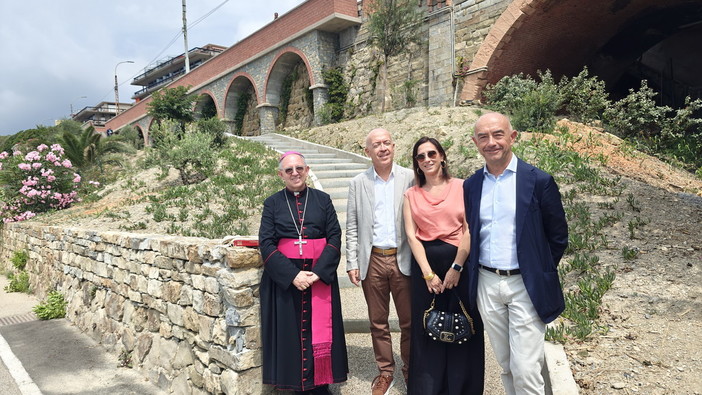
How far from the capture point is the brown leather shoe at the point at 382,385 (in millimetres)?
2846

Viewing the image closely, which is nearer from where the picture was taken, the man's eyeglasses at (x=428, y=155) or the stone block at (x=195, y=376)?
the man's eyeglasses at (x=428, y=155)

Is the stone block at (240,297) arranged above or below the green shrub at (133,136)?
below

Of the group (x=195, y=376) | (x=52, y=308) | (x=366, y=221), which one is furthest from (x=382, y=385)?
(x=52, y=308)

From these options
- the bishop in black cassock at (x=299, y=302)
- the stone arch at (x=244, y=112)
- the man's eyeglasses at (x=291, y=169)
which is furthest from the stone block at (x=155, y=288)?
the stone arch at (x=244, y=112)

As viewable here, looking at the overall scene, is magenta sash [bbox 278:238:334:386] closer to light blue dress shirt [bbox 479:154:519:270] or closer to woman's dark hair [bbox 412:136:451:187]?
woman's dark hair [bbox 412:136:451:187]

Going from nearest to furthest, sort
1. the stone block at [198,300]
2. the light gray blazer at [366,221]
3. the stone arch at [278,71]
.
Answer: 1. the light gray blazer at [366,221]
2. the stone block at [198,300]
3. the stone arch at [278,71]

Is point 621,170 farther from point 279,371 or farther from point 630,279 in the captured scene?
point 279,371

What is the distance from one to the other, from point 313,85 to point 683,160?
41.5 feet

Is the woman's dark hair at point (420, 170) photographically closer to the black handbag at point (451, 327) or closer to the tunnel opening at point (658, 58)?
the black handbag at point (451, 327)

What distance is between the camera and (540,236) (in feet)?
6.70

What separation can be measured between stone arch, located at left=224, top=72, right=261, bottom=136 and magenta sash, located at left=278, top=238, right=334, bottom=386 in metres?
20.1

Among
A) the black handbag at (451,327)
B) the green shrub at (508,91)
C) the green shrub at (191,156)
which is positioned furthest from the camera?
the green shrub at (508,91)

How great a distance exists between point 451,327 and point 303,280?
40.7 inches

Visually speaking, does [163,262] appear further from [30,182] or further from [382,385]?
[30,182]
